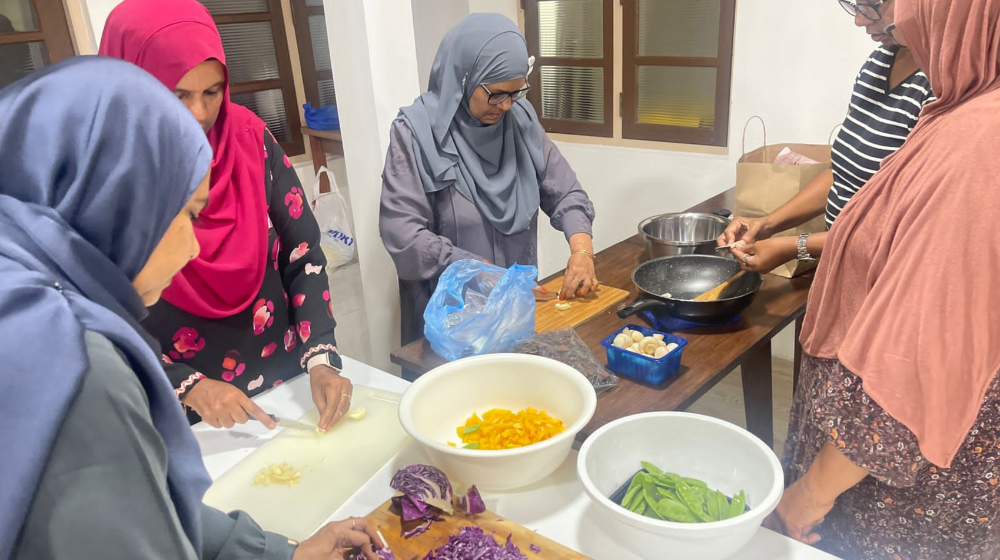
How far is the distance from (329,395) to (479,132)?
3.21ft

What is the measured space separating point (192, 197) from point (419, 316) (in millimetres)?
1394

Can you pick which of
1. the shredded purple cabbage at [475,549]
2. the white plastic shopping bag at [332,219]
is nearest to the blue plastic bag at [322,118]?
the white plastic shopping bag at [332,219]

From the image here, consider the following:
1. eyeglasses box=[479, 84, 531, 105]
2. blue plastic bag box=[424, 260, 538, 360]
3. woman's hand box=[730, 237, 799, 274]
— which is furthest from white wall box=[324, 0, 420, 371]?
woman's hand box=[730, 237, 799, 274]

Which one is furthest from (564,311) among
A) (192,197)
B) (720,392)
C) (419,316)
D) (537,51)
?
(537,51)

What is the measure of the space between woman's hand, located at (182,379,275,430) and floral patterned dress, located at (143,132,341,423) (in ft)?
0.52

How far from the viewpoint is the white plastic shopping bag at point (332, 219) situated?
12.7 feet

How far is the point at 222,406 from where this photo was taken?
3.98 feet

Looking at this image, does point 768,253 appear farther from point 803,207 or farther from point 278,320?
point 278,320

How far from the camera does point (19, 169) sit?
1.90 feet

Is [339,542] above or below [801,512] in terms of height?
above

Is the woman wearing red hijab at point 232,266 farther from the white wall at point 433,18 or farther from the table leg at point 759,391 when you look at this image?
the white wall at point 433,18

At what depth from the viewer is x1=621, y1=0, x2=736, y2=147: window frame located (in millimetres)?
2908

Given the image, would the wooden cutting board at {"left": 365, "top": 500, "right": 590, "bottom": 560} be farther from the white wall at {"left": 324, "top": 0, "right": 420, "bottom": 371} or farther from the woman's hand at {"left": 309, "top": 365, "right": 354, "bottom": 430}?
the white wall at {"left": 324, "top": 0, "right": 420, "bottom": 371}

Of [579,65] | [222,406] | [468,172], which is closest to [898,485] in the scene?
[222,406]
